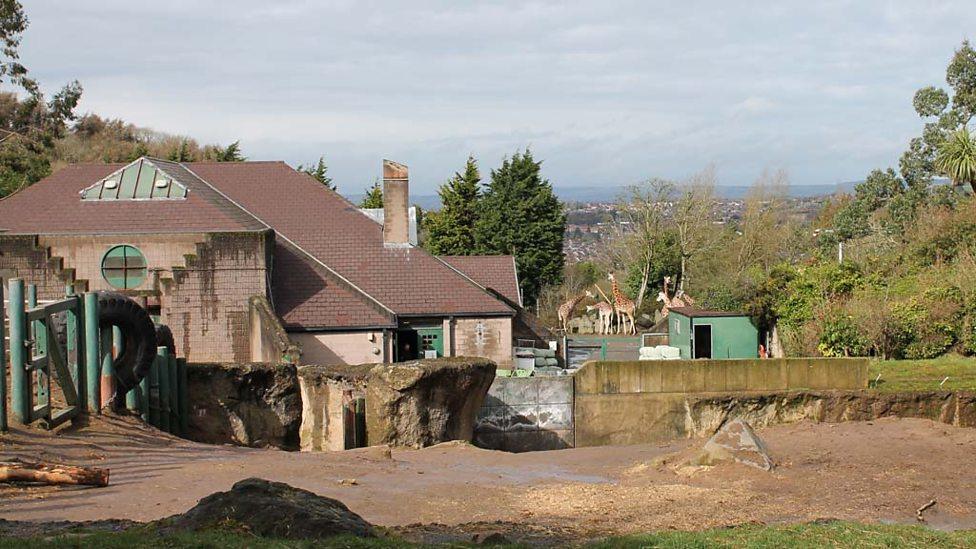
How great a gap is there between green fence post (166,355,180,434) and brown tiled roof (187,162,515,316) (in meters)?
12.8

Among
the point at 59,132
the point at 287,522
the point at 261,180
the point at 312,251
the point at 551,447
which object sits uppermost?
the point at 59,132

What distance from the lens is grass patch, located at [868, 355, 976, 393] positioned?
27.0 meters

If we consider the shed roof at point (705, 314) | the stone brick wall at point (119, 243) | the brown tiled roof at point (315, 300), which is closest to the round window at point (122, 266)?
the stone brick wall at point (119, 243)

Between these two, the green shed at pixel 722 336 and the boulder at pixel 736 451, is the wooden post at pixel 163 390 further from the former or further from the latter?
the green shed at pixel 722 336

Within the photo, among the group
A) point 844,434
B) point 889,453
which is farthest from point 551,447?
point 889,453

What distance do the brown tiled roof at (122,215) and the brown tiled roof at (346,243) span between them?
3259 millimetres

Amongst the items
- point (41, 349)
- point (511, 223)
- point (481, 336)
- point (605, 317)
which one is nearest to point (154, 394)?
point (41, 349)

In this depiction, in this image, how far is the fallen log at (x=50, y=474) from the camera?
1366 centimetres

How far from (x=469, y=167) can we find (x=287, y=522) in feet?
196

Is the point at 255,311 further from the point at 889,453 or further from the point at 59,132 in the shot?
the point at 59,132

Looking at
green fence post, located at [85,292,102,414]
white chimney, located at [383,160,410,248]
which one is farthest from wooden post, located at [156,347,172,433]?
white chimney, located at [383,160,410,248]

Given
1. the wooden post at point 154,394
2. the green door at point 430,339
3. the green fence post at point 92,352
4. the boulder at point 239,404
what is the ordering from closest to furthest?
the green fence post at point 92,352 → the wooden post at point 154,394 → the boulder at point 239,404 → the green door at point 430,339

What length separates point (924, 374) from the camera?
97.8 ft

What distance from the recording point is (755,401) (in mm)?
27625
